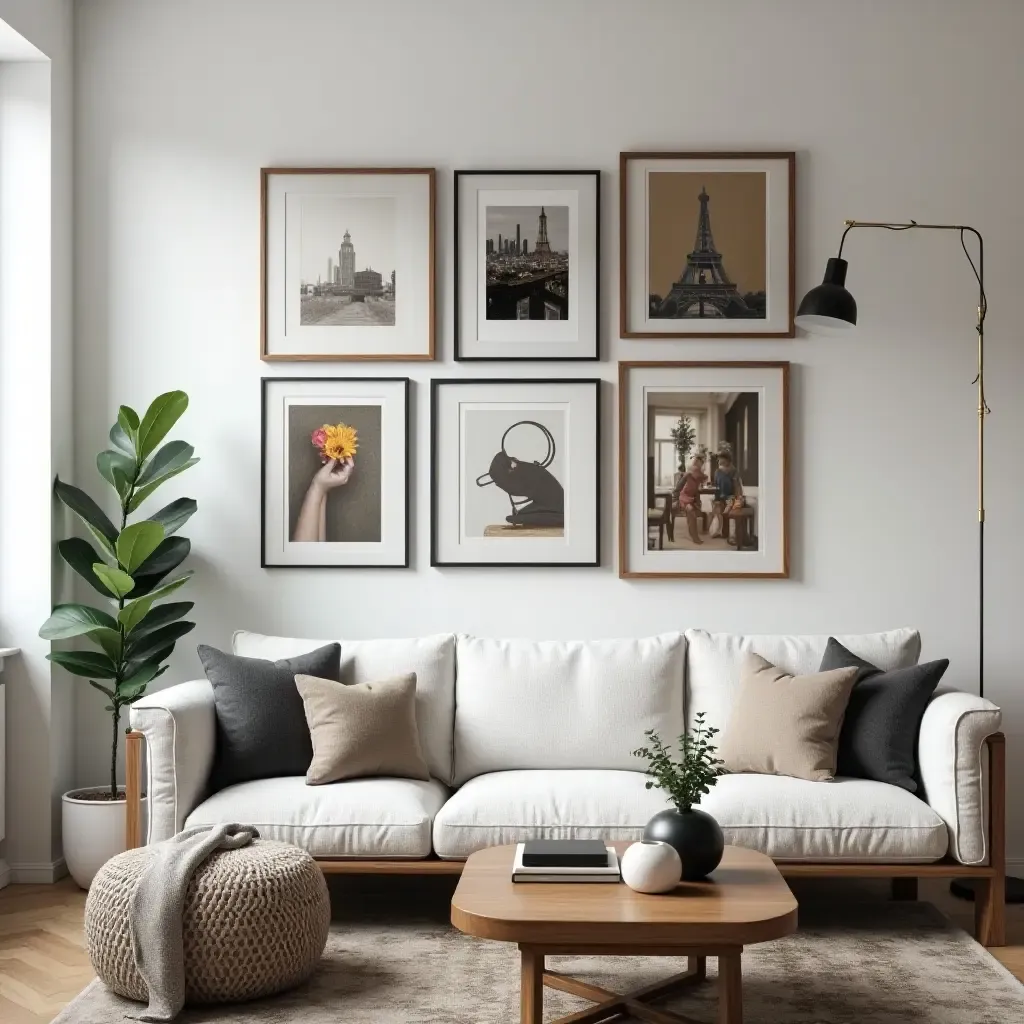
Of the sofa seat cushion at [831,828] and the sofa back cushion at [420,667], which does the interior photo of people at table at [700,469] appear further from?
the sofa seat cushion at [831,828]

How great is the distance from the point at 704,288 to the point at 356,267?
51.2 inches

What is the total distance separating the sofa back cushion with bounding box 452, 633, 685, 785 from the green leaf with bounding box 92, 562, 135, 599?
116 cm

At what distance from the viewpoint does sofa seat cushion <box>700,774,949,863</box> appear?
3381 mm

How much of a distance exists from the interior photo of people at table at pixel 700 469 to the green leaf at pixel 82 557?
2.01 m

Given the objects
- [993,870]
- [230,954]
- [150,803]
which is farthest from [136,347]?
[993,870]

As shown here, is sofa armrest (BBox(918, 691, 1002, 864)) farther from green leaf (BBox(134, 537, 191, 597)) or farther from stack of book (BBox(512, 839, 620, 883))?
green leaf (BBox(134, 537, 191, 597))

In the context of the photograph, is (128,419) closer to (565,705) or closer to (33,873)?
(33,873)

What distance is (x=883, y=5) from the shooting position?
4348mm

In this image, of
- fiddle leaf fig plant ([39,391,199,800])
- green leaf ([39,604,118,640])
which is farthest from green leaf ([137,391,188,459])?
green leaf ([39,604,118,640])

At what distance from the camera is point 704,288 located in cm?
436

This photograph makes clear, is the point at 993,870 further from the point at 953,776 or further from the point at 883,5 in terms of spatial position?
the point at 883,5

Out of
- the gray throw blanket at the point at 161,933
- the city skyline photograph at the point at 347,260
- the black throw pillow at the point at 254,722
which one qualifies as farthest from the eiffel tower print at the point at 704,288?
the gray throw blanket at the point at 161,933

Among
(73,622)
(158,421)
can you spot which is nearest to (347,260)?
(158,421)

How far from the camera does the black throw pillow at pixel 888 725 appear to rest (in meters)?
3.60
